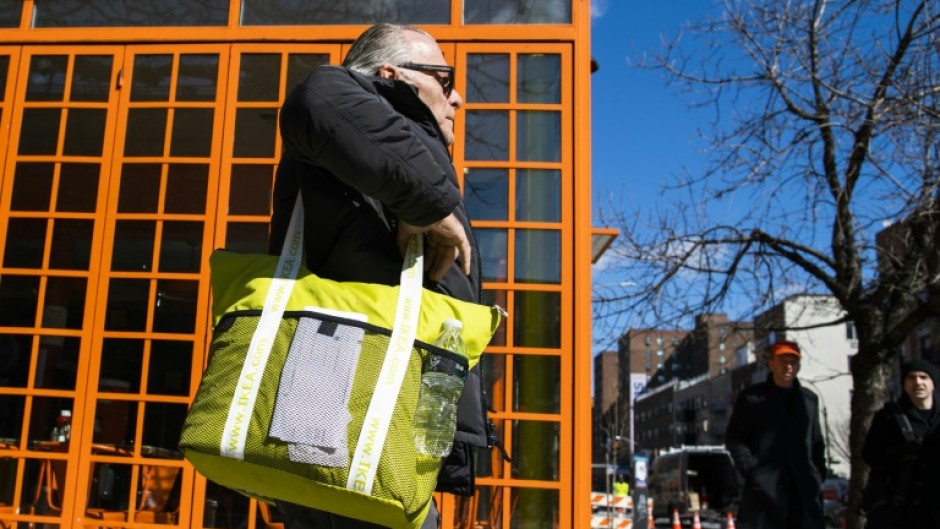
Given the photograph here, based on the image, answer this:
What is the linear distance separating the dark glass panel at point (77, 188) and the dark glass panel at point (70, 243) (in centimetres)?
8

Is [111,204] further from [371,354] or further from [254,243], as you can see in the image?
[371,354]

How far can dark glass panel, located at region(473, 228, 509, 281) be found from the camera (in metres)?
4.72

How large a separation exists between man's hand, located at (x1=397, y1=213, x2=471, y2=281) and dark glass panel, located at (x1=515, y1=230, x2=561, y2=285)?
8.97 feet

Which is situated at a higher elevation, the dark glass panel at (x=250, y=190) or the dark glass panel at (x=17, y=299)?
the dark glass panel at (x=250, y=190)

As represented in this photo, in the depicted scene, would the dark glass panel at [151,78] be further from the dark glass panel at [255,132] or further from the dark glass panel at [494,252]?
the dark glass panel at [494,252]

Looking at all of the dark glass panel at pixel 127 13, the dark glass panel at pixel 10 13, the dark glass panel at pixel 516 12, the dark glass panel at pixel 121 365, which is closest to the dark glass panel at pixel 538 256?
the dark glass panel at pixel 516 12

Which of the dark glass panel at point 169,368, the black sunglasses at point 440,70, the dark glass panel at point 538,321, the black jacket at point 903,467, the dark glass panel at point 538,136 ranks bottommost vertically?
the black jacket at point 903,467

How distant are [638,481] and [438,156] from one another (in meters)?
15.8

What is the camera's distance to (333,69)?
6.03 feet

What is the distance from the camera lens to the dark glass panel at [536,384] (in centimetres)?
455

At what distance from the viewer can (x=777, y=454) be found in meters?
5.50

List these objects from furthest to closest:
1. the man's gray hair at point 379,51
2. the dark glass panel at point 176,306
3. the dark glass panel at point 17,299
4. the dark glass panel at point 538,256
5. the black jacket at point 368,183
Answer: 1. the dark glass panel at point 17,299
2. the dark glass panel at point 176,306
3. the dark glass panel at point 538,256
4. the man's gray hair at point 379,51
5. the black jacket at point 368,183

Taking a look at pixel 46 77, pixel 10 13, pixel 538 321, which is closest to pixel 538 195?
pixel 538 321

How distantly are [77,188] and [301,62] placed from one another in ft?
4.82
